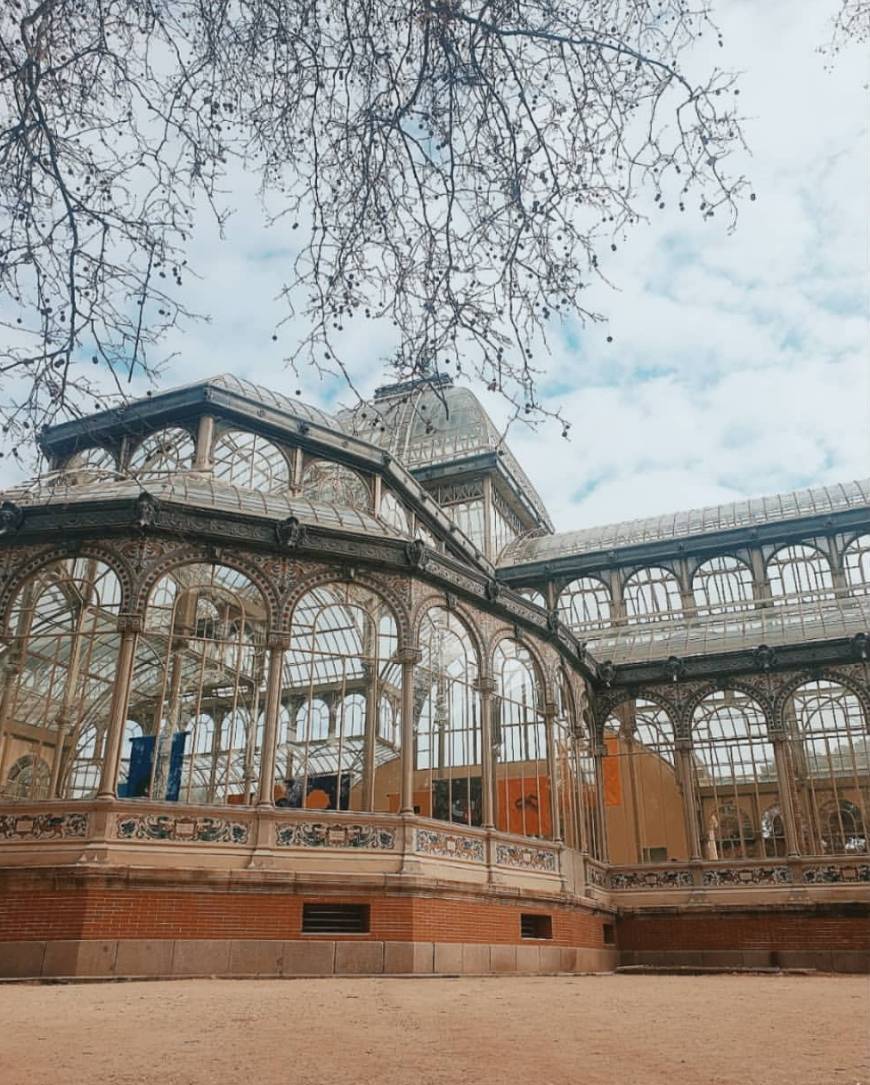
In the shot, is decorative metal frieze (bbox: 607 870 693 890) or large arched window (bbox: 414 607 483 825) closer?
large arched window (bbox: 414 607 483 825)

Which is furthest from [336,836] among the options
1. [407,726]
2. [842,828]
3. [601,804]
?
[842,828]

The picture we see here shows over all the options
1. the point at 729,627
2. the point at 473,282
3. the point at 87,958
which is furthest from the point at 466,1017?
the point at 729,627

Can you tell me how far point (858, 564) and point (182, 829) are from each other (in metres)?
20.1

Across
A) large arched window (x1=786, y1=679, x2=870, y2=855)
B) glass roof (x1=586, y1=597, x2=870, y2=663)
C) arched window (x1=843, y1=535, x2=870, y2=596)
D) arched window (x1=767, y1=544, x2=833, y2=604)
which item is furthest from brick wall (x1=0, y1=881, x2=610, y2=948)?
arched window (x1=843, y1=535, x2=870, y2=596)

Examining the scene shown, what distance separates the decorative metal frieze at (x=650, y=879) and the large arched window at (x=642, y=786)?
0.57 m

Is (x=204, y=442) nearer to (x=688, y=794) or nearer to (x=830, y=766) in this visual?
(x=688, y=794)

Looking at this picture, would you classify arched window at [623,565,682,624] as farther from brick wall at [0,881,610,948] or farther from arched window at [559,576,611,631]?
brick wall at [0,881,610,948]

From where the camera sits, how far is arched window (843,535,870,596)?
25078 mm

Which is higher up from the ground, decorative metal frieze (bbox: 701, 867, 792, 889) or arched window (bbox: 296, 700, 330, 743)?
arched window (bbox: 296, 700, 330, 743)

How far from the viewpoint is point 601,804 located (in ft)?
69.2

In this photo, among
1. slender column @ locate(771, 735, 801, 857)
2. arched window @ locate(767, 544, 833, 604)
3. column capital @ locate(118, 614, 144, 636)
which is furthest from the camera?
arched window @ locate(767, 544, 833, 604)

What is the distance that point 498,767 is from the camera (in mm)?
18047

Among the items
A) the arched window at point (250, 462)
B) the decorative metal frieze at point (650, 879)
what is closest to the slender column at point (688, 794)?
the decorative metal frieze at point (650, 879)

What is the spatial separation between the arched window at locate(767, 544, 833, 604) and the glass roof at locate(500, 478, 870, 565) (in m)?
1.11
